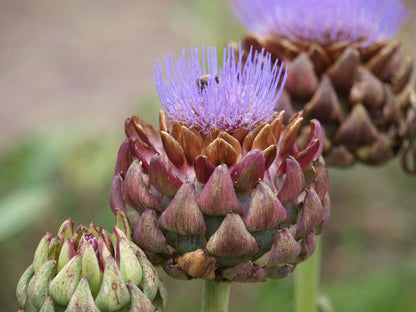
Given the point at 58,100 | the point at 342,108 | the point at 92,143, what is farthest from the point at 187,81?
the point at 58,100

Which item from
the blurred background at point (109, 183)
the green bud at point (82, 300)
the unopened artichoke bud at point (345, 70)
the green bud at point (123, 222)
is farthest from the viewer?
the blurred background at point (109, 183)

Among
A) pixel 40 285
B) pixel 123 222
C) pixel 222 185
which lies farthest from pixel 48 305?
pixel 222 185

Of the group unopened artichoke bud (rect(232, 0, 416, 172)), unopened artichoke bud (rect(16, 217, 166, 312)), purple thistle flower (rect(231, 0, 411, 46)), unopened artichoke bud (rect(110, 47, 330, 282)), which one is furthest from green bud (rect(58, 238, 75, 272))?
purple thistle flower (rect(231, 0, 411, 46))

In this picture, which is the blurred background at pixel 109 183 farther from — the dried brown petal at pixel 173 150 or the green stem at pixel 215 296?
the dried brown petal at pixel 173 150

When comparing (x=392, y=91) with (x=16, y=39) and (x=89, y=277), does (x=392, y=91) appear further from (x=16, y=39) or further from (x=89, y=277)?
(x=16, y=39)

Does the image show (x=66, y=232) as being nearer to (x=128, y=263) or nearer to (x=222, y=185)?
(x=128, y=263)

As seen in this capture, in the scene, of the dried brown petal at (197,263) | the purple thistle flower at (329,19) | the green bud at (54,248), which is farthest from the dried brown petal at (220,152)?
the purple thistle flower at (329,19)
